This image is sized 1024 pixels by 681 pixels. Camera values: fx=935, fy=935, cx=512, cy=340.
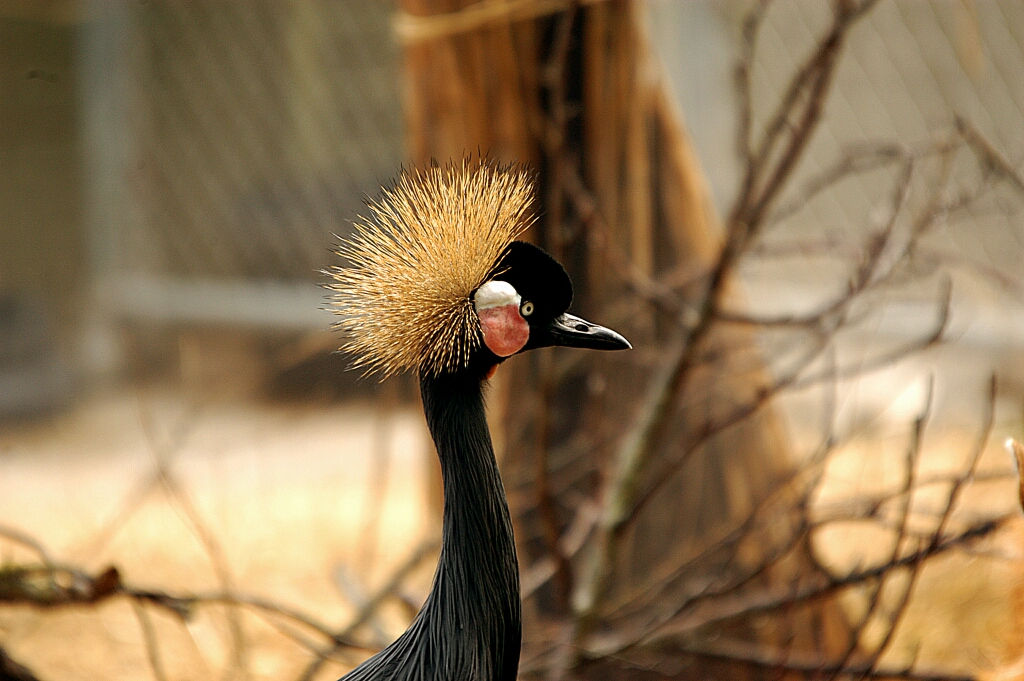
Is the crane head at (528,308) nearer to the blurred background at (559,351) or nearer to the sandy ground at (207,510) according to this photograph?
the blurred background at (559,351)

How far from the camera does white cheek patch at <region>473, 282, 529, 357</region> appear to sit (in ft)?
2.25

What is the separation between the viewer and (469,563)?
2.30ft

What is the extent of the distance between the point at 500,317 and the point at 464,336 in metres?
0.03

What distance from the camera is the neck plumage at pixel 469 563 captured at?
70 centimetres

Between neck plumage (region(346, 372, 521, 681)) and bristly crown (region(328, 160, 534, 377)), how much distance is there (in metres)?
0.04

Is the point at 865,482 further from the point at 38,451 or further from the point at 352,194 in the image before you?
the point at 38,451

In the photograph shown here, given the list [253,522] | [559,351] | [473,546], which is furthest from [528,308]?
[253,522]

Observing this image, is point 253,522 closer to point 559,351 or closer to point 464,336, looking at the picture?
point 559,351

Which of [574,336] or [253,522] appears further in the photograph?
[253,522]

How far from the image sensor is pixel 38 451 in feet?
7.31

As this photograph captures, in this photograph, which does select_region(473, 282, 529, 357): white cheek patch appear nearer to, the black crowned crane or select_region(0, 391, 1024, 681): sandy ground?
the black crowned crane

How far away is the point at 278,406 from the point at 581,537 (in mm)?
1421

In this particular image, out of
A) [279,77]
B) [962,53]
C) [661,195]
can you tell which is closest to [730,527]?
[661,195]

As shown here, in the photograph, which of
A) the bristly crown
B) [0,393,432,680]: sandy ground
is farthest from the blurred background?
the bristly crown
